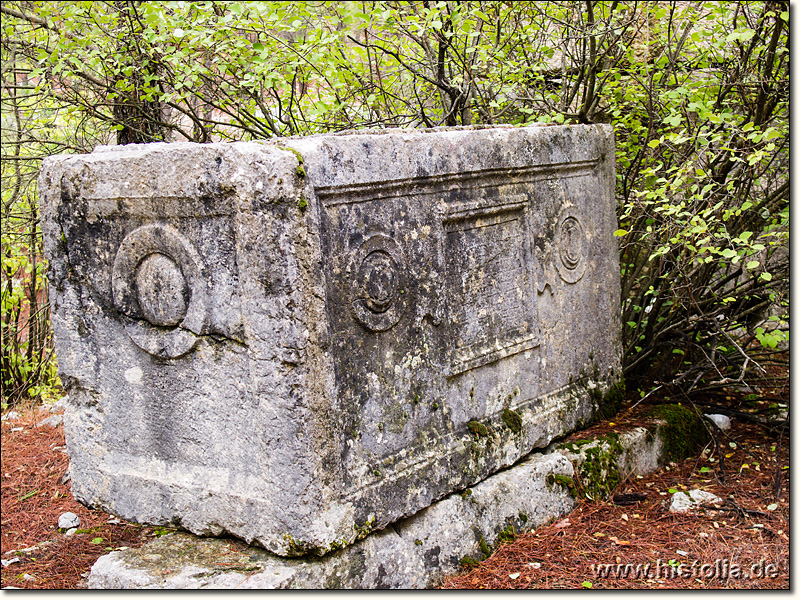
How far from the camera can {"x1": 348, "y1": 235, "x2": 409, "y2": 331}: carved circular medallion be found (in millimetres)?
2725

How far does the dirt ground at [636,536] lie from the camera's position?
297 cm

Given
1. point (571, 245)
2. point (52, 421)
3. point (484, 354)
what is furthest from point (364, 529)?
point (52, 421)

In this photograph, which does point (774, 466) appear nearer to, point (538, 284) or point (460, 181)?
point (538, 284)

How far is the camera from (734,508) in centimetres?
348

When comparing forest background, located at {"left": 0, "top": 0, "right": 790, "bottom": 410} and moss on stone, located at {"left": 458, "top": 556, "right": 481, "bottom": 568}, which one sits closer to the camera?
moss on stone, located at {"left": 458, "top": 556, "right": 481, "bottom": 568}

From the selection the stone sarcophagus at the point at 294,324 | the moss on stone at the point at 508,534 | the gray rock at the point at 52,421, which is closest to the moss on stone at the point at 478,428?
the stone sarcophagus at the point at 294,324

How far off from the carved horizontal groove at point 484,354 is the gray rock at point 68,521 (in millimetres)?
2260

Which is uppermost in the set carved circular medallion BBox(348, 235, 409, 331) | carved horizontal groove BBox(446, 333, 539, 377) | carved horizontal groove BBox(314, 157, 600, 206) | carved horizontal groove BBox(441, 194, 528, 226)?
carved horizontal groove BBox(314, 157, 600, 206)

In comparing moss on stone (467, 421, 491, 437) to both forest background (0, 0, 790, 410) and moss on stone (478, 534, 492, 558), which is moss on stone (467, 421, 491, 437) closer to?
moss on stone (478, 534, 492, 558)

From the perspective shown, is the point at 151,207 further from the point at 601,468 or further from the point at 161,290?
the point at 601,468

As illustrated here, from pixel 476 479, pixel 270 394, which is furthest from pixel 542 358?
pixel 270 394

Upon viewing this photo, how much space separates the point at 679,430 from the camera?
410 cm

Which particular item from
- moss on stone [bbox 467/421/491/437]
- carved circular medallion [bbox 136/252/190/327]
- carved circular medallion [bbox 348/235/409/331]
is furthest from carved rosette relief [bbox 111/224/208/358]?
moss on stone [bbox 467/421/491/437]

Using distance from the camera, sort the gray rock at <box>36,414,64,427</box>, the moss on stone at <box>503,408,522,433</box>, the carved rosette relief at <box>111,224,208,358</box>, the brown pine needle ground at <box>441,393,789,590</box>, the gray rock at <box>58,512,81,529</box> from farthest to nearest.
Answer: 1. the gray rock at <box>36,414,64,427</box>
2. the gray rock at <box>58,512,81,529</box>
3. the moss on stone at <box>503,408,522,433</box>
4. the brown pine needle ground at <box>441,393,789,590</box>
5. the carved rosette relief at <box>111,224,208,358</box>
